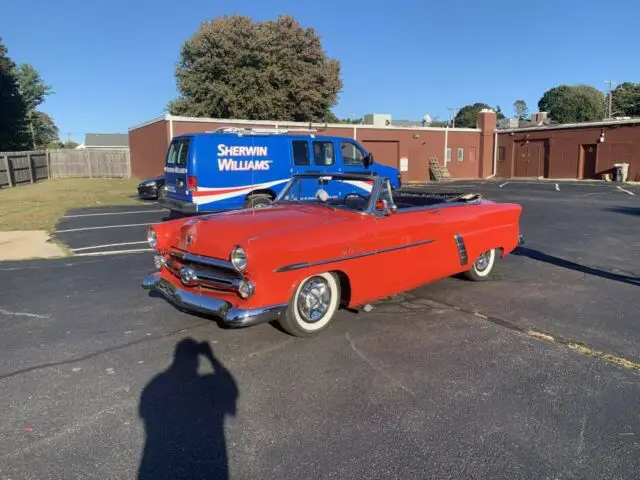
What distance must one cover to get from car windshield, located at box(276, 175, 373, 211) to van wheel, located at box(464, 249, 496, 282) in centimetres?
211

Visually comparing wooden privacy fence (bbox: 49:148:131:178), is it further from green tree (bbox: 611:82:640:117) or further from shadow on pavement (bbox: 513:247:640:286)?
green tree (bbox: 611:82:640:117)

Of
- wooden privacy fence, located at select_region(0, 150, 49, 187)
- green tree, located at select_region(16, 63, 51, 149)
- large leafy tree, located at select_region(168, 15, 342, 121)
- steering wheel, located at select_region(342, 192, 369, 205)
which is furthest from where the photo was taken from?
green tree, located at select_region(16, 63, 51, 149)

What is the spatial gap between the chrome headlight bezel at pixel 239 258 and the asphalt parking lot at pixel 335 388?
2.60 ft

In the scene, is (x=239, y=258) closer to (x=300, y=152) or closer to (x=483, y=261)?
(x=483, y=261)

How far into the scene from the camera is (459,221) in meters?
5.99

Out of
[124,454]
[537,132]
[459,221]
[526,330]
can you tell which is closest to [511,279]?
[459,221]

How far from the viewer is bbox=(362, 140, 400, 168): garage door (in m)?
29.6

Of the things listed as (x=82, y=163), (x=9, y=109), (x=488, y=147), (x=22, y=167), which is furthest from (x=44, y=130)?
(x=488, y=147)

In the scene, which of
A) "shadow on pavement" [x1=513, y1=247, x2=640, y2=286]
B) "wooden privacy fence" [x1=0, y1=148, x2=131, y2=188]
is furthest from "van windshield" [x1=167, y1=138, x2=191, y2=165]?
"wooden privacy fence" [x1=0, y1=148, x2=131, y2=188]

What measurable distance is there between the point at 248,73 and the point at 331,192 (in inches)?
1095

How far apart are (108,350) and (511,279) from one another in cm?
520

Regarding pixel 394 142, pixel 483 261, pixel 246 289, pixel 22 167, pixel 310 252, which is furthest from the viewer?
pixel 394 142

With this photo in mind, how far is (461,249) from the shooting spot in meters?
6.01

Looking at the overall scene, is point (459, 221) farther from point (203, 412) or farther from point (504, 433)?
point (203, 412)
